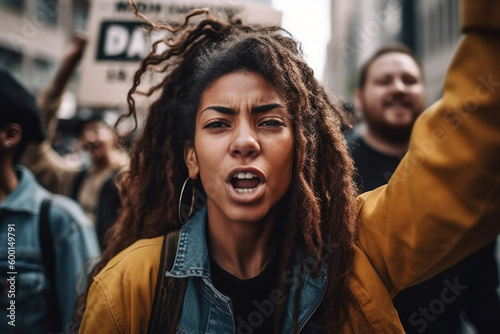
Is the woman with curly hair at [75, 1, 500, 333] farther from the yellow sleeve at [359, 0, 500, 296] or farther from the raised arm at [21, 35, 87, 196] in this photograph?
the raised arm at [21, 35, 87, 196]

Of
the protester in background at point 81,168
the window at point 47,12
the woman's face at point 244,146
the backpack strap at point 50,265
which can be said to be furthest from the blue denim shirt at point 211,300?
the window at point 47,12

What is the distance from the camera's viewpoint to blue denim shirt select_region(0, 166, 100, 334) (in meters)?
2.34

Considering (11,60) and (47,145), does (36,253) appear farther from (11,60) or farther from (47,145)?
(11,60)

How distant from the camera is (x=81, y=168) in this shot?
470cm

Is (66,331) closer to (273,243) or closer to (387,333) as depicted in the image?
(273,243)

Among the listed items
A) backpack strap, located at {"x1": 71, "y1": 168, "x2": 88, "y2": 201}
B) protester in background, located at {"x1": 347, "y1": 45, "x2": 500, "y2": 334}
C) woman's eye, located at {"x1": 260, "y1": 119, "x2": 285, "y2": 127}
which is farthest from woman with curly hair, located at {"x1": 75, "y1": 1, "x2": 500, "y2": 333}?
backpack strap, located at {"x1": 71, "y1": 168, "x2": 88, "y2": 201}

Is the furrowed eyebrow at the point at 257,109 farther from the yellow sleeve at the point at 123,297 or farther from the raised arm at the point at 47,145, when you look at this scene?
the raised arm at the point at 47,145

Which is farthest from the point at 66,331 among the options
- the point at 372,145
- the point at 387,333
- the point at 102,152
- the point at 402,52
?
the point at 402,52

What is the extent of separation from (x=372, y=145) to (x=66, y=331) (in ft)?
7.46

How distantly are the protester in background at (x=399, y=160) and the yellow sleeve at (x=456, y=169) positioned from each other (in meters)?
0.73

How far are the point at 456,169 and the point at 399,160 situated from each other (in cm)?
168

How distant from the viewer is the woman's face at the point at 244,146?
65.7 inches

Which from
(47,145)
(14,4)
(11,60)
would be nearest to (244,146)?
(47,145)

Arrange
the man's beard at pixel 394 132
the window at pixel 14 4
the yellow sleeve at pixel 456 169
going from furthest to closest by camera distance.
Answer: the window at pixel 14 4 → the man's beard at pixel 394 132 → the yellow sleeve at pixel 456 169
